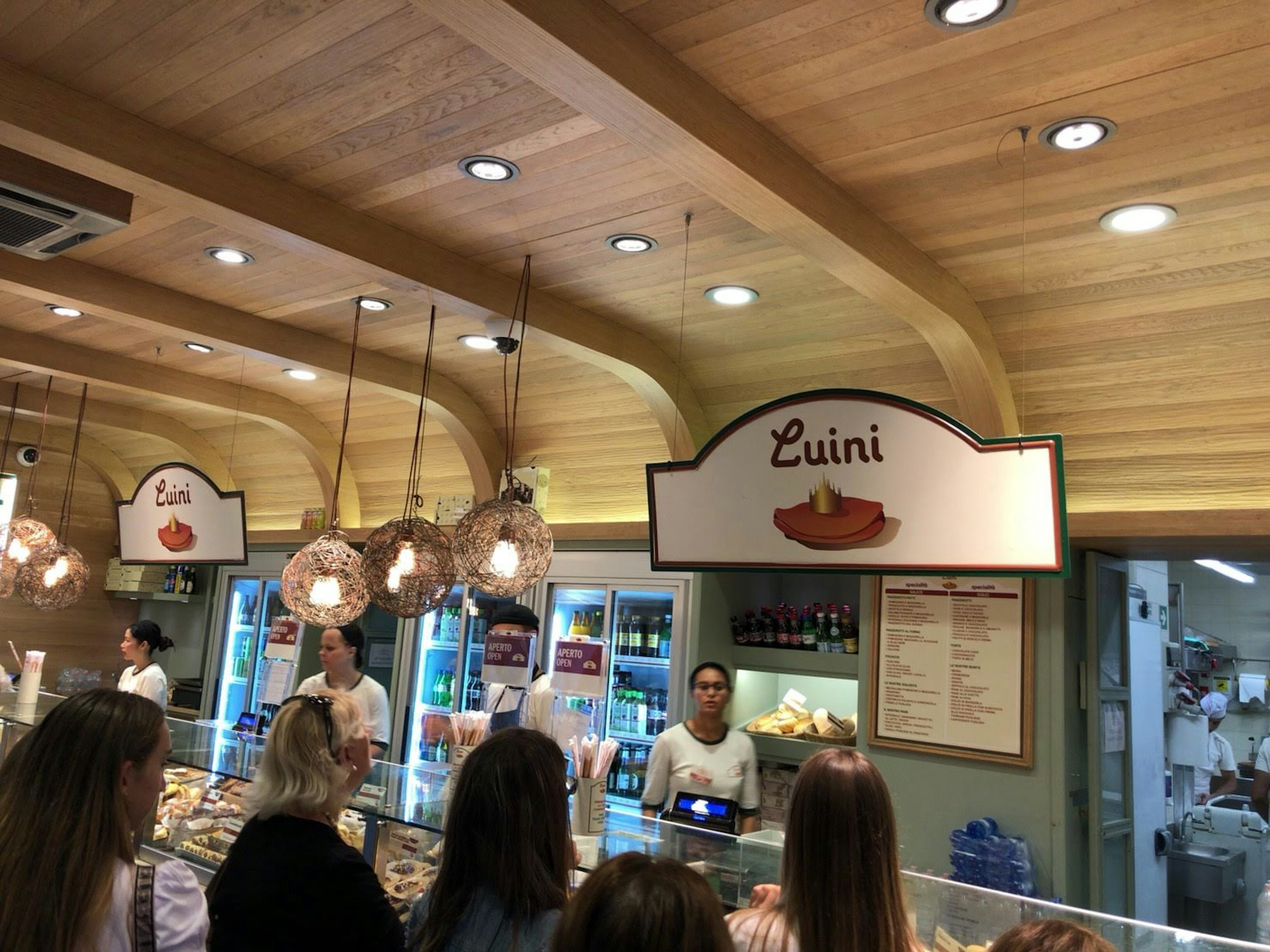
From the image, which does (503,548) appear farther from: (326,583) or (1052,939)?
(1052,939)

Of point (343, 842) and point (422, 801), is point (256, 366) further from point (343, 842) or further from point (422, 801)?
point (343, 842)

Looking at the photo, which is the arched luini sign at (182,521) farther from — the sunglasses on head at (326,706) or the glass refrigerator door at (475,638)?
the sunglasses on head at (326,706)

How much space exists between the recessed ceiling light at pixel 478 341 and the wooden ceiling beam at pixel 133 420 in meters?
2.96

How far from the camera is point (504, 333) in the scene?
177 inches

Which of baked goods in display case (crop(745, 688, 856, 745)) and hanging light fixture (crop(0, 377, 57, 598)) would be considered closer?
baked goods in display case (crop(745, 688, 856, 745))

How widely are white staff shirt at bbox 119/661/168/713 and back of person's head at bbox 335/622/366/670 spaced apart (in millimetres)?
1445

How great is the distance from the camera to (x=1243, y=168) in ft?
9.99

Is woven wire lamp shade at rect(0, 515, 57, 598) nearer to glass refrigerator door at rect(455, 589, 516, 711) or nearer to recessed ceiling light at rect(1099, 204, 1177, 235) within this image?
glass refrigerator door at rect(455, 589, 516, 711)

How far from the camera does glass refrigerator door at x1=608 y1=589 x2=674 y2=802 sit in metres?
5.72

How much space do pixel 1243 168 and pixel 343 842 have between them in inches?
126

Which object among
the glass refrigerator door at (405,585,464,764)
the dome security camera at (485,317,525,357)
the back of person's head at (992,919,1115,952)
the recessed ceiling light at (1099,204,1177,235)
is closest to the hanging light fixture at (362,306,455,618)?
the dome security camera at (485,317,525,357)

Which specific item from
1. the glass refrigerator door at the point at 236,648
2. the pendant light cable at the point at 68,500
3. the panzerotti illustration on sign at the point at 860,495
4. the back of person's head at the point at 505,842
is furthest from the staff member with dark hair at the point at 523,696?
the pendant light cable at the point at 68,500

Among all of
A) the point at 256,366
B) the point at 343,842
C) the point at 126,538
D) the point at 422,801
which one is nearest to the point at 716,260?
the point at 422,801

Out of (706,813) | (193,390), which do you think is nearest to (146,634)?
(193,390)
